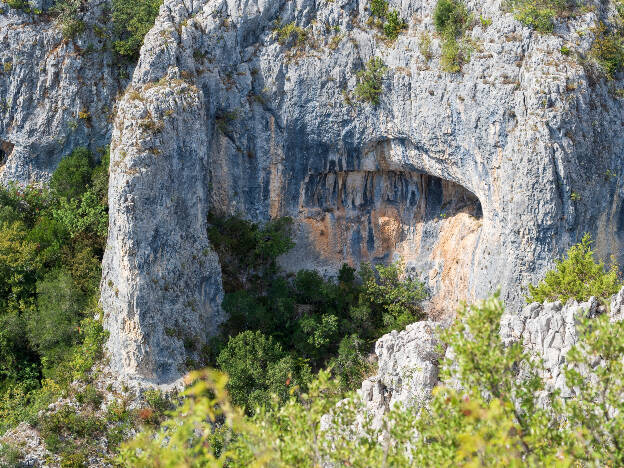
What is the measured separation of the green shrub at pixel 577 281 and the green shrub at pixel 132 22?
78.2 ft

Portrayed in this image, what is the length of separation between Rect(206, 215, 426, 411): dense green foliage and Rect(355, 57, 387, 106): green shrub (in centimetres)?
758

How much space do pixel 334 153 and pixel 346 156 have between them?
2.08 ft

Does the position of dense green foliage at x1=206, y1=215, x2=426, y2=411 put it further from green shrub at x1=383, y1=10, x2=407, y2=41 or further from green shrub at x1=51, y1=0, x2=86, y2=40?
green shrub at x1=51, y1=0, x2=86, y2=40

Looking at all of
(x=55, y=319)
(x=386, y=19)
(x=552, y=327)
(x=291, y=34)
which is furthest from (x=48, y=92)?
(x=552, y=327)

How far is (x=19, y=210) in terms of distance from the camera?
33406mm

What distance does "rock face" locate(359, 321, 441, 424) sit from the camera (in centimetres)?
2406

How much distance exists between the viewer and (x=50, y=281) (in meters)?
30.2

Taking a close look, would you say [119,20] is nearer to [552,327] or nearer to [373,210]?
[373,210]

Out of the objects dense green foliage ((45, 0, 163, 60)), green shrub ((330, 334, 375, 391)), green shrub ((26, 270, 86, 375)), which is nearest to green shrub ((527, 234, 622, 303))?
green shrub ((330, 334, 375, 391))

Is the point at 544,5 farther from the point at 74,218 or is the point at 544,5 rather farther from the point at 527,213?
the point at 74,218

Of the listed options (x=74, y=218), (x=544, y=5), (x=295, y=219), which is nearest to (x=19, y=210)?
(x=74, y=218)

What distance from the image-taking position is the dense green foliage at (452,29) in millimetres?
29328

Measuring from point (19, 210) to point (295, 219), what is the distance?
14.5m

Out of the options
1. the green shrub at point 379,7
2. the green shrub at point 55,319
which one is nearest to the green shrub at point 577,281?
the green shrub at point 379,7
